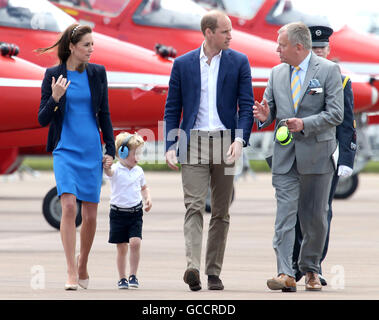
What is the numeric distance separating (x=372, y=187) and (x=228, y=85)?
67.3 feet

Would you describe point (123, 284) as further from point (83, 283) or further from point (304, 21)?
point (304, 21)

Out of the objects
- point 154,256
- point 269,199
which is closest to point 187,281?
point 154,256

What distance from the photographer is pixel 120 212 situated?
9.29m

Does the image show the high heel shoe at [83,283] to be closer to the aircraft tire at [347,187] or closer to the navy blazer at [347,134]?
the navy blazer at [347,134]

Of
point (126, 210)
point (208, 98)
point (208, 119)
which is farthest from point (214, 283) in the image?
point (208, 98)

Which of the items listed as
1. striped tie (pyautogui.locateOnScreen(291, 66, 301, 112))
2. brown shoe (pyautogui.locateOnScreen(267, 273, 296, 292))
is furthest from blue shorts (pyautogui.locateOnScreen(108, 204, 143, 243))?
striped tie (pyautogui.locateOnScreen(291, 66, 301, 112))

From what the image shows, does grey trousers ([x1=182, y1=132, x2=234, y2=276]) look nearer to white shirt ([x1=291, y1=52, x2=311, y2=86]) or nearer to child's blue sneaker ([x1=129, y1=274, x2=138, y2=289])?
child's blue sneaker ([x1=129, y1=274, x2=138, y2=289])

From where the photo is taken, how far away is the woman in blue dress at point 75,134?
896cm

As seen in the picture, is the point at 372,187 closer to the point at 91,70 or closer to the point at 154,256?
the point at 154,256

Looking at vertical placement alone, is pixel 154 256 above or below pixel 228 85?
below

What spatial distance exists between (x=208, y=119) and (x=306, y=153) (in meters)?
0.76
